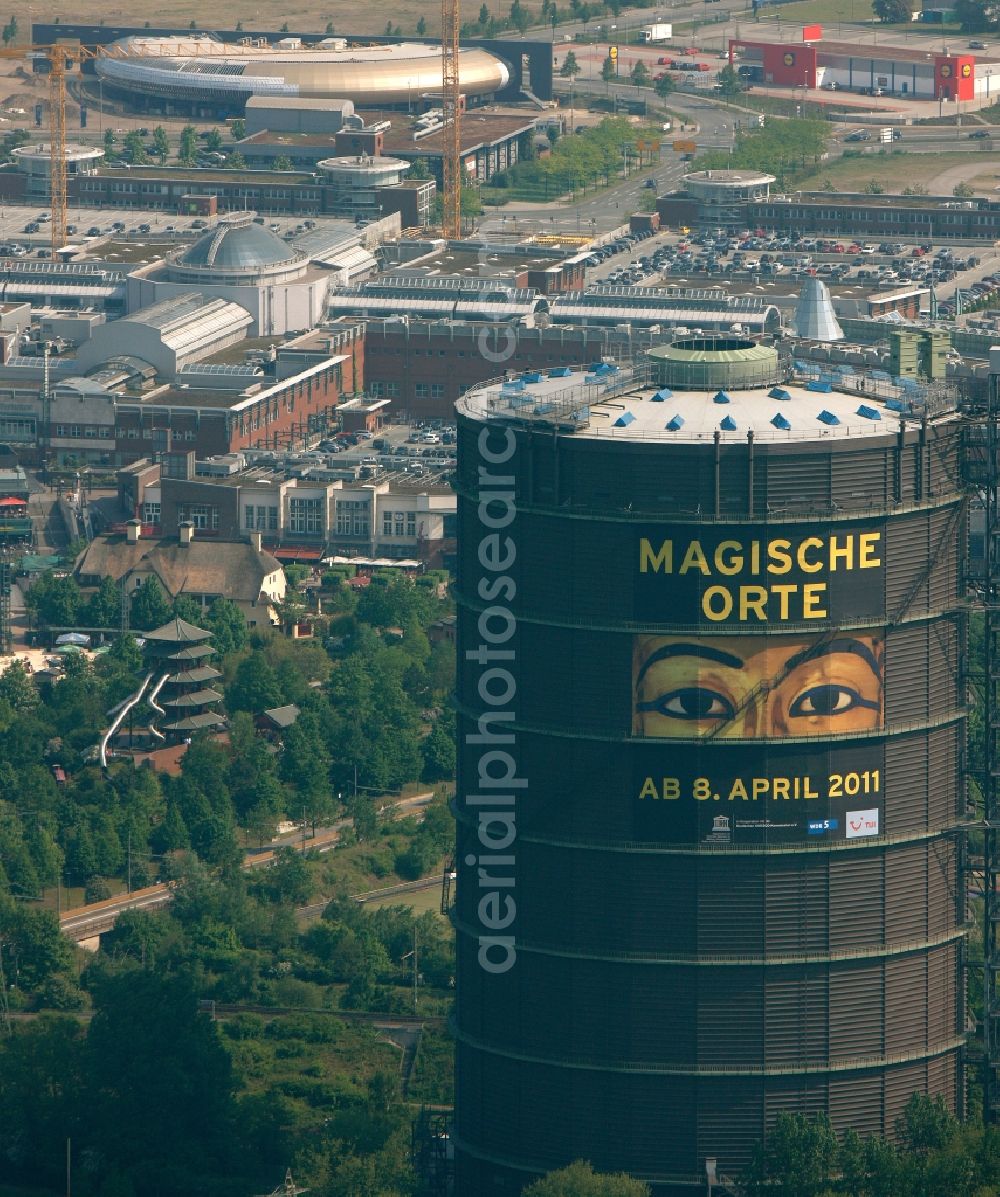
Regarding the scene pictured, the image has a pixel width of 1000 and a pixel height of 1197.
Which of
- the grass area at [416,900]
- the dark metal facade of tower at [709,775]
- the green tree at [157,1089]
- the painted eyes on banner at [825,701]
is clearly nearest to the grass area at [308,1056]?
the green tree at [157,1089]

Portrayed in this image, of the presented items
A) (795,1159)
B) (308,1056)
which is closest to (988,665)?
(795,1159)

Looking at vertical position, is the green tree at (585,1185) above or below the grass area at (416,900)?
above

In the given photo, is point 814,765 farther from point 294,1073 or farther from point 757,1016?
point 294,1073

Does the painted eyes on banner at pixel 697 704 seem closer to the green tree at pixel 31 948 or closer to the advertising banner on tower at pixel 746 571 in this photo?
the advertising banner on tower at pixel 746 571

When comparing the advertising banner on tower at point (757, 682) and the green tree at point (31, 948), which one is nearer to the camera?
the advertising banner on tower at point (757, 682)

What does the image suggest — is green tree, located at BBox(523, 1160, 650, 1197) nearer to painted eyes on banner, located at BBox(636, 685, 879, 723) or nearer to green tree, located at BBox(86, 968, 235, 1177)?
painted eyes on banner, located at BBox(636, 685, 879, 723)

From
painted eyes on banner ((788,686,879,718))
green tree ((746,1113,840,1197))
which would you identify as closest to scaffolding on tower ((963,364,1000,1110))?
painted eyes on banner ((788,686,879,718))

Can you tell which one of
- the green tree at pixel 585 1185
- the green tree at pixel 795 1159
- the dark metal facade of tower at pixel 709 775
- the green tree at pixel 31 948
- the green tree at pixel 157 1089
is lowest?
the green tree at pixel 31 948

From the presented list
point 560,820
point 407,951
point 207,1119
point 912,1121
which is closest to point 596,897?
point 560,820
